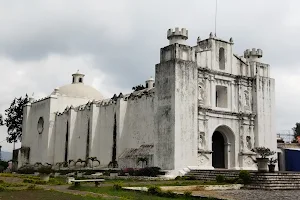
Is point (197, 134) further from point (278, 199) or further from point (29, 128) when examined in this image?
point (29, 128)

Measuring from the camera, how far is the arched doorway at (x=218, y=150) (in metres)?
26.5

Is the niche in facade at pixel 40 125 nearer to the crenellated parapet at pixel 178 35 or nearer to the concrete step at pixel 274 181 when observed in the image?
the crenellated parapet at pixel 178 35

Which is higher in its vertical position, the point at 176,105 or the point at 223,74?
the point at 223,74

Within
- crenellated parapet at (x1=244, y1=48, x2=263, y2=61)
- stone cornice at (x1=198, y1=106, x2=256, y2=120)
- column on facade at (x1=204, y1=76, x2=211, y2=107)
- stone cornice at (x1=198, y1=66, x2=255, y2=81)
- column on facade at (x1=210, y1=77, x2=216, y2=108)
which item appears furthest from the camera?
crenellated parapet at (x1=244, y1=48, x2=263, y2=61)

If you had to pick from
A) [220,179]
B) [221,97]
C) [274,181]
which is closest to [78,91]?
[221,97]

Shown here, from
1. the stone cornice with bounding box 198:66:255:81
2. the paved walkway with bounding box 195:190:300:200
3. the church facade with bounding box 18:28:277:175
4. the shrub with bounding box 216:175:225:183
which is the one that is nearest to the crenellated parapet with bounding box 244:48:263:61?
the church facade with bounding box 18:28:277:175

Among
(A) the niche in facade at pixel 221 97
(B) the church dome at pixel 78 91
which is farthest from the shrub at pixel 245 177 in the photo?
(B) the church dome at pixel 78 91

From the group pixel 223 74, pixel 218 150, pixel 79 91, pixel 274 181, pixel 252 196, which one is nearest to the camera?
pixel 252 196

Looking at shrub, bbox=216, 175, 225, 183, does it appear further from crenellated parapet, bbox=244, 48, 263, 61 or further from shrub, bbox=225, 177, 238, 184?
crenellated parapet, bbox=244, 48, 263, 61

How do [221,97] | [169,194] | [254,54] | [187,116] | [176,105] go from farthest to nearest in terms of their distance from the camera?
[254,54] → [221,97] → [187,116] → [176,105] → [169,194]

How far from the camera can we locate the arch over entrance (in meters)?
26.3

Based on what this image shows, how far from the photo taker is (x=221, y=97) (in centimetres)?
2691

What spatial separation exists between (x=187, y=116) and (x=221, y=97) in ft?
14.7

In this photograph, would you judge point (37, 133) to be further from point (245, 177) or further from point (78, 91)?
point (245, 177)
